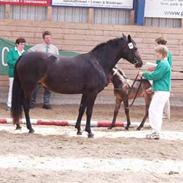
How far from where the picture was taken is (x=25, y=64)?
10938 millimetres

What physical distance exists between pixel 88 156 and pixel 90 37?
7.92 metres

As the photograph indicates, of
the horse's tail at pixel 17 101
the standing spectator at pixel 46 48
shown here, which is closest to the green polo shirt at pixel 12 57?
the standing spectator at pixel 46 48

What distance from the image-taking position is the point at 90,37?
16.5 meters

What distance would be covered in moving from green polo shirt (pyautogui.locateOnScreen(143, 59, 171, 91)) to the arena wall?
18.8ft

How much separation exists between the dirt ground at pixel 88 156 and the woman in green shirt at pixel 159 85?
1.26 feet

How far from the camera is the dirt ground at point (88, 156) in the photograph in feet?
25.2

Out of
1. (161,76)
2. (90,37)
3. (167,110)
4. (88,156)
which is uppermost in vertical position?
(90,37)

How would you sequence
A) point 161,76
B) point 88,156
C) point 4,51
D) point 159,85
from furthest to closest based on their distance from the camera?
point 4,51, point 159,85, point 161,76, point 88,156

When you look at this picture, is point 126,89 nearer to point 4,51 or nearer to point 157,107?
point 157,107

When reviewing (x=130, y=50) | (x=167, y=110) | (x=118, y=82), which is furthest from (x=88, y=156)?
(x=167, y=110)

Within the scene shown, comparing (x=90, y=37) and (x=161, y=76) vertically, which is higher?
(x=90, y=37)

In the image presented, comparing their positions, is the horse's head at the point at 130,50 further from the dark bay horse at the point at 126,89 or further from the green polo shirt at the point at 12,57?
the green polo shirt at the point at 12,57

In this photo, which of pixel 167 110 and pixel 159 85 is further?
pixel 167 110

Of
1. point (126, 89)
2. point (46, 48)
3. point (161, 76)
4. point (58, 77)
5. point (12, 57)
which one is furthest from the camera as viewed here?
point (46, 48)
